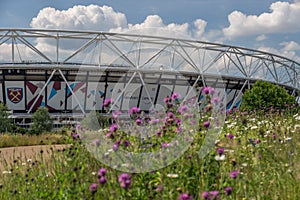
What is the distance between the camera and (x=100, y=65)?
36000mm

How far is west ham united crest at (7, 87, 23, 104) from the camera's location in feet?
124

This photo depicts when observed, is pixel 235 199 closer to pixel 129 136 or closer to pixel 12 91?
pixel 129 136

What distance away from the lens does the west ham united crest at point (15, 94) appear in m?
37.8

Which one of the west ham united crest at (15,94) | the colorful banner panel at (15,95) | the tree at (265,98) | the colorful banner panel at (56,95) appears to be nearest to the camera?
the tree at (265,98)

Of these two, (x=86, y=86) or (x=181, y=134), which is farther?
(x=86, y=86)

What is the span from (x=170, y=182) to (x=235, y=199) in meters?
0.98

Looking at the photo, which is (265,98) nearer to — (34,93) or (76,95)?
(76,95)

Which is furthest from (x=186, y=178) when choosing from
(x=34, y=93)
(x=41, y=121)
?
(x=34, y=93)

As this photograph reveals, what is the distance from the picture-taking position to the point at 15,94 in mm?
38156

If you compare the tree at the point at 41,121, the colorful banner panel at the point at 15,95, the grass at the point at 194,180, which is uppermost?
the grass at the point at 194,180

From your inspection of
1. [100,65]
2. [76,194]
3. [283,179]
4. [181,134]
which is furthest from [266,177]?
[100,65]

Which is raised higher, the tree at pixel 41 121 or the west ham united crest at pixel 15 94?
the west ham united crest at pixel 15 94

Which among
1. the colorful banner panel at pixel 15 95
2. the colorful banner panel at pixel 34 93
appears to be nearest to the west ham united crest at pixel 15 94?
the colorful banner panel at pixel 15 95

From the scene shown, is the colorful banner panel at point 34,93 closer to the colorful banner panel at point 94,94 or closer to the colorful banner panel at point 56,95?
the colorful banner panel at point 56,95
